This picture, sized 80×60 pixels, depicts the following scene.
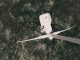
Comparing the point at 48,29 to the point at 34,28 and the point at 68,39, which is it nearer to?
the point at 68,39

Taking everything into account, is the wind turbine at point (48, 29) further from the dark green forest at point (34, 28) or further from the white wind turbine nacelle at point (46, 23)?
the dark green forest at point (34, 28)

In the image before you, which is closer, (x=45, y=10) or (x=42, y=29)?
(x=42, y=29)

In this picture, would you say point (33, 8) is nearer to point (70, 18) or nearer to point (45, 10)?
point (45, 10)

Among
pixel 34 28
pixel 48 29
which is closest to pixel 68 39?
pixel 48 29

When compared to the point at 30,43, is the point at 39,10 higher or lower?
higher

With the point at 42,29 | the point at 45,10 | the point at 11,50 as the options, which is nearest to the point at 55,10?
the point at 45,10

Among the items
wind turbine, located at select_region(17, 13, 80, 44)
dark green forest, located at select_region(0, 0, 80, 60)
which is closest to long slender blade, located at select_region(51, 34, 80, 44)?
wind turbine, located at select_region(17, 13, 80, 44)

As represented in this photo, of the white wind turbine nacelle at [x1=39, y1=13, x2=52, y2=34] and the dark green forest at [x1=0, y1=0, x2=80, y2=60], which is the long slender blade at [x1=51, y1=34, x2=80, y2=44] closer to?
the white wind turbine nacelle at [x1=39, y1=13, x2=52, y2=34]

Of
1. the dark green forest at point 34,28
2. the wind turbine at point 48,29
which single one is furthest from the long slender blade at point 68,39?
the dark green forest at point 34,28
